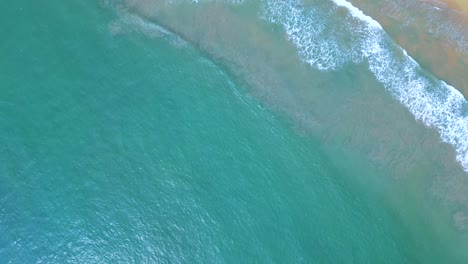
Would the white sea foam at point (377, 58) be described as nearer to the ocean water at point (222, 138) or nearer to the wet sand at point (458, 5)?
the ocean water at point (222, 138)

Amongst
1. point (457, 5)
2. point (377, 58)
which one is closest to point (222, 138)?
point (377, 58)

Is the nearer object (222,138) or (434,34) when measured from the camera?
(222,138)

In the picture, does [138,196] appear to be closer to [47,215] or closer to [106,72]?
[47,215]

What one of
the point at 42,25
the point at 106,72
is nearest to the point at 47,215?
the point at 106,72

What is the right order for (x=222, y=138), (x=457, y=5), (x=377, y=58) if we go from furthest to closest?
(x=377, y=58)
(x=457, y=5)
(x=222, y=138)

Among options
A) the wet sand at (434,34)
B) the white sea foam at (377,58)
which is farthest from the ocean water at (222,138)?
the wet sand at (434,34)

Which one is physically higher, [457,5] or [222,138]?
[457,5]

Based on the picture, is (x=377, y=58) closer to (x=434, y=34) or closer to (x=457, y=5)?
(x=434, y=34)

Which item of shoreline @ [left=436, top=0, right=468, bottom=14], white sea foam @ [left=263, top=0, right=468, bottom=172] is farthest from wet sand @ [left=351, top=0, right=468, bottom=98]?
white sea foam @ [left=263, top=0, right=468, bottom=172]
